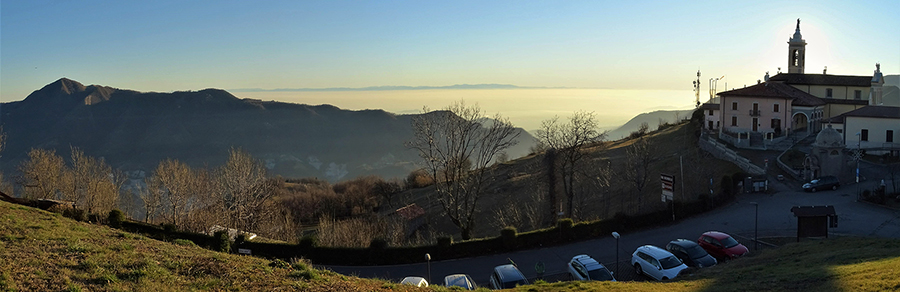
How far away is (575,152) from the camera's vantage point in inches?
1727

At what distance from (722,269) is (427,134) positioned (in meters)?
20.2

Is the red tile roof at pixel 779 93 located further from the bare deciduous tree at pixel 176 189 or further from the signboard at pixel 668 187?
the bare deciduous tree at pixel 176 189

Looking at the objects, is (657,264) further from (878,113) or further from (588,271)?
(878,113)

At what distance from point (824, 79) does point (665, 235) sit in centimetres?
4885

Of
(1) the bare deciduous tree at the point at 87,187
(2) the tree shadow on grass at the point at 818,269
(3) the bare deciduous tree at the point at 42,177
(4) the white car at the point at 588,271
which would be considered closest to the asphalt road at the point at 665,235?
(4) the white car at the point at 588,271

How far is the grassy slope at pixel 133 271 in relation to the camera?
11.5 m

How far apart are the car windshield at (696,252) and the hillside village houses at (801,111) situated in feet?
105

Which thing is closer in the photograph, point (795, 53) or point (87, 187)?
point (87, 187)

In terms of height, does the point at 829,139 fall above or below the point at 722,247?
above

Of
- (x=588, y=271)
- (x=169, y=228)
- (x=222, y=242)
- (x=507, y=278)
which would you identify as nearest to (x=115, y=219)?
(x=169, y=228)

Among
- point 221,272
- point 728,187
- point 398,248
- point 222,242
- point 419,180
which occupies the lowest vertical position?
point 419,180

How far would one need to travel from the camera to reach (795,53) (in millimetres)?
69688

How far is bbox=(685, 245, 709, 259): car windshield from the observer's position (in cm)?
2115

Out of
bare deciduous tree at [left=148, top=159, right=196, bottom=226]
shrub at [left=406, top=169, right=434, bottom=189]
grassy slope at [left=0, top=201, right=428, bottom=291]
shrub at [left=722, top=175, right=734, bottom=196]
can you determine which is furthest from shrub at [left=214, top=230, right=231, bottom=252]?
shrub at [left=406, top=169, right=434, bottom=189]
